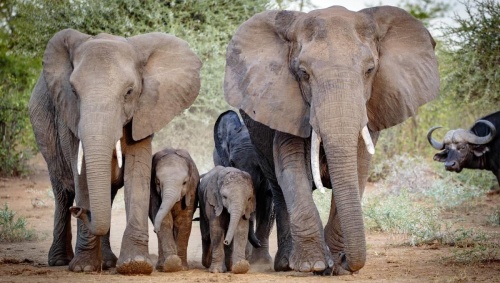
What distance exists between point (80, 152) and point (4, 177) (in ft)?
35.6

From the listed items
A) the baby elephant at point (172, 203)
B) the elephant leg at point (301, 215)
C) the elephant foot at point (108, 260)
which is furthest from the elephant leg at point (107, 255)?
the elephant leg at point (301, 215)

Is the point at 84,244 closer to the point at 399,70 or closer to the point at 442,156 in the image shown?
the point at 399,70

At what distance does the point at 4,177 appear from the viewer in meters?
18.3

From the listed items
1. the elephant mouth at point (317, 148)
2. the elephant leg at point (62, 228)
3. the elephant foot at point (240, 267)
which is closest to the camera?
the elephant mouth at point (317, 148)

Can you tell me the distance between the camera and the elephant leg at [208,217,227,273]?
838cm

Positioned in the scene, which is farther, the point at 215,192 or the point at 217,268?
the point at 215,192

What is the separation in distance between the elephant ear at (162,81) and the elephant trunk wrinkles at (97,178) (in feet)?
2.02

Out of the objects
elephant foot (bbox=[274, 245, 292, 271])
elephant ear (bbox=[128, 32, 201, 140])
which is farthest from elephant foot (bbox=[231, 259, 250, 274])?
elephant ear (bbox=[128, 32, 201, 140])

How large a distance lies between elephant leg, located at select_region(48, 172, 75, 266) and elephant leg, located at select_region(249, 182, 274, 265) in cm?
181

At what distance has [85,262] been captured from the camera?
8289mm

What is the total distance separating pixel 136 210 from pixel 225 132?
8.96ft

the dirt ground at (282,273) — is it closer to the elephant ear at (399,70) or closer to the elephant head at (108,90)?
the elephant head at (108,90)

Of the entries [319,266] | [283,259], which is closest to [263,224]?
[283,259]

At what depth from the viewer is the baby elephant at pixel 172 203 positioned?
8.37m
